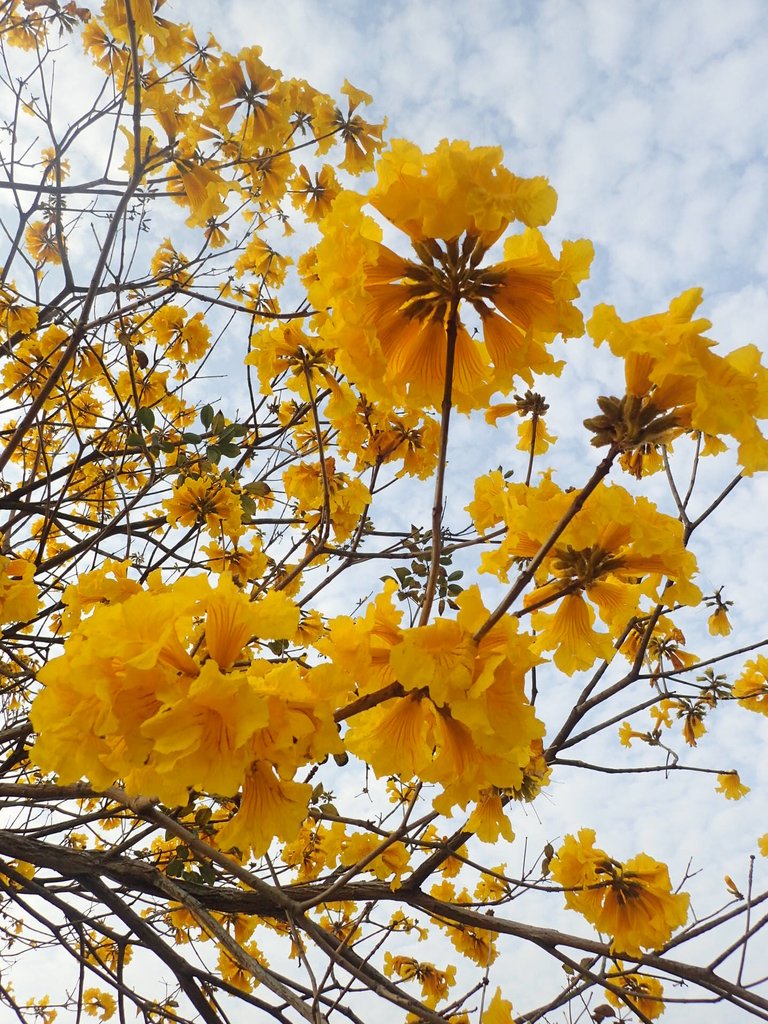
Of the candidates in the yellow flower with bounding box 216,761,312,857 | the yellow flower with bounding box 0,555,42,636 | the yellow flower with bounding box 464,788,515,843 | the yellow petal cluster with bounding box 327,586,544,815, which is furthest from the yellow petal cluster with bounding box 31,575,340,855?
the yellow flower with bounding box 0,555,42,636

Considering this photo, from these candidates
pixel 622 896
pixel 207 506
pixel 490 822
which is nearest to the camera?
pixel 490 822

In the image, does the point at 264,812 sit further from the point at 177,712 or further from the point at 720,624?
the point at 720,624

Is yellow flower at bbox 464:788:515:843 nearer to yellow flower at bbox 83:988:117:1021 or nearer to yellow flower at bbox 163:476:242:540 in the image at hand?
yellow flower at bbox 163:476:242:540

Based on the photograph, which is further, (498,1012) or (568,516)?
(498,1012)

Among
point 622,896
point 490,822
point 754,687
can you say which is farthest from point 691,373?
point 754,687

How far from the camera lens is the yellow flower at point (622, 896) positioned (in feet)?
6.29

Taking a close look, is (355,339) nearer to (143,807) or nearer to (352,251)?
(352,251)

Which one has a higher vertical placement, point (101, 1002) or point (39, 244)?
point (39, 244)

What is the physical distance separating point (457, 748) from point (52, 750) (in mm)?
711

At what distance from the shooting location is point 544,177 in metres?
1.13

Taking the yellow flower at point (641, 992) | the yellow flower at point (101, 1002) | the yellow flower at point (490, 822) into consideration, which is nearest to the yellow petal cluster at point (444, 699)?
the yellow flower at point (490, 822)

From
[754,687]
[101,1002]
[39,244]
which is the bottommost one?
[101,1002]

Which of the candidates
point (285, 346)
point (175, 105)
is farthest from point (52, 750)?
point (175, 105)

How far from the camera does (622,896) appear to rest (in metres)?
2.07
